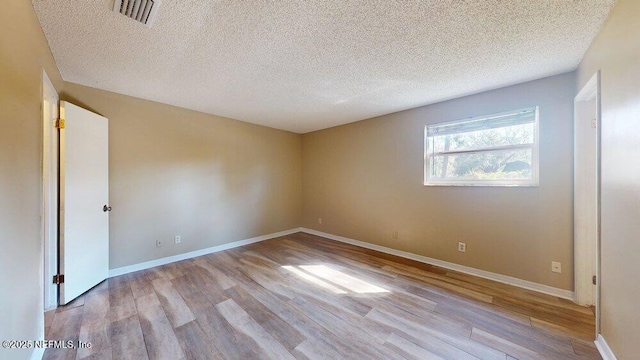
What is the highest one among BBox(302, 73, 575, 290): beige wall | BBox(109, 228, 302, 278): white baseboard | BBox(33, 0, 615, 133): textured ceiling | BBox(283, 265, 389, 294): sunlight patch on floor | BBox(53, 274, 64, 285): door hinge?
BBox(33, 0, 615, 133): textured ceiling

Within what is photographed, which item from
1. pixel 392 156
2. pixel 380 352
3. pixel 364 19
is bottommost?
pixel 380 352

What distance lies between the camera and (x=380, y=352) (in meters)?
1.58

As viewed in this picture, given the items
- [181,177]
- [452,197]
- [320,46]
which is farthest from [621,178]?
[181,177]

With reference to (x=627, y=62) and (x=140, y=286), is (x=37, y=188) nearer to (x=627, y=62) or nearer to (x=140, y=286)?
(x=140, y=286)

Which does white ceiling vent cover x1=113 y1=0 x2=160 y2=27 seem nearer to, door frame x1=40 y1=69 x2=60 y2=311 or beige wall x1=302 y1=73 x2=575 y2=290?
door frame x1=40 y1=69 x2=60 y2=311

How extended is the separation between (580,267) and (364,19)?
3.11m

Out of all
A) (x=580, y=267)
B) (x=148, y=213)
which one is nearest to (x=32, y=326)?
(x=148, y=213)

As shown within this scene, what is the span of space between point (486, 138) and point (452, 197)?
0.87 m

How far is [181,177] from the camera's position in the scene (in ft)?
11.1

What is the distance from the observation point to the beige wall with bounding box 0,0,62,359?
112cm

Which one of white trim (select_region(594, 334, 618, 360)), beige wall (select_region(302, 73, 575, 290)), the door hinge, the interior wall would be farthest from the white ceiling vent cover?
white trim (select_region(594, 334, 618, 360))

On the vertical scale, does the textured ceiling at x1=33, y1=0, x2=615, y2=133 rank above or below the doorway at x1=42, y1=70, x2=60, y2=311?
above

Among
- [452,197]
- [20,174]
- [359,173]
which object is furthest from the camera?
[359,173]

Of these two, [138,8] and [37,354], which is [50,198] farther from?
[138,8]
